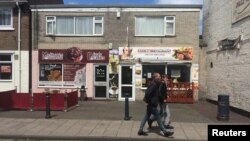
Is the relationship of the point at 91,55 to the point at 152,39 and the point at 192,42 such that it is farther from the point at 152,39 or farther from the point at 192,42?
the point at 192,42

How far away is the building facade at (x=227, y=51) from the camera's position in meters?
17.3

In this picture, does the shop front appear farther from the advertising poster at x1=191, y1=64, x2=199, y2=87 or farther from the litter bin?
the litter bin

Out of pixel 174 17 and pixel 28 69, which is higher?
pixel 174 17

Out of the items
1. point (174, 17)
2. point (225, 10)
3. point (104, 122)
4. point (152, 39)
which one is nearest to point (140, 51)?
point (152, 39)

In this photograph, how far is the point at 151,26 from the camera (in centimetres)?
2369

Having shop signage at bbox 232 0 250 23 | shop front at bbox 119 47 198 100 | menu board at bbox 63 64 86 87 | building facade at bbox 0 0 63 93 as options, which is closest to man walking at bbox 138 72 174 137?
shop signage at bbox 232 0 250 23

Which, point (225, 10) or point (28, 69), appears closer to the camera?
point (225, 10)

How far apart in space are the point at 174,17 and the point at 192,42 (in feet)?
5.88

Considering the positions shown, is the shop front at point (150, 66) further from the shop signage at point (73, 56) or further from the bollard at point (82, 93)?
the bollard at point (82, 93)

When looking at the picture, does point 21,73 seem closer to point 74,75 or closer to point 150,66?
point 74,75

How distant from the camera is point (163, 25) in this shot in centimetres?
2364

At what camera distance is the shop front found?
23.3 meters

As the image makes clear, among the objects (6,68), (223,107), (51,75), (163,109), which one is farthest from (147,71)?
(163,109)

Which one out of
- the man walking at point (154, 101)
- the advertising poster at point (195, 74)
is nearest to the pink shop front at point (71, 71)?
the advertising poster at point (195, 74)
